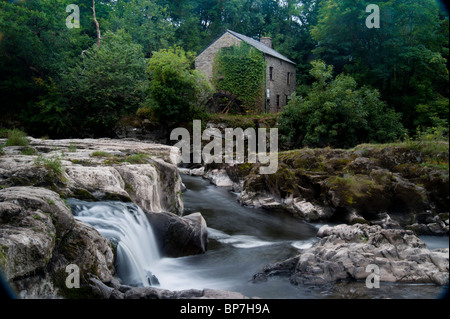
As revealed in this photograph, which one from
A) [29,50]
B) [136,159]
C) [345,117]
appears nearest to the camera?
[136,159]

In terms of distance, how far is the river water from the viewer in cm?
539

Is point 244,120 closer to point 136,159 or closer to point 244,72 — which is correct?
point 244,72

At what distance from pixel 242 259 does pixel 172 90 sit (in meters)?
16.9

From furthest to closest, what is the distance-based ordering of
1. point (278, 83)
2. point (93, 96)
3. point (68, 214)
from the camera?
point (278, 83)
point (93, 96)
point (68, 214)

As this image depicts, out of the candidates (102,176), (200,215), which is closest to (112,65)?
(200,215)

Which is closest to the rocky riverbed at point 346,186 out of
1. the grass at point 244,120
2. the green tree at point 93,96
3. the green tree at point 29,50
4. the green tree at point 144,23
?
the grass at point 244,120

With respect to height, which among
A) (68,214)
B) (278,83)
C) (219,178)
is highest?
(278,83)

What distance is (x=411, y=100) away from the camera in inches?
787

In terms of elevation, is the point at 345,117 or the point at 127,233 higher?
the point at 345,117

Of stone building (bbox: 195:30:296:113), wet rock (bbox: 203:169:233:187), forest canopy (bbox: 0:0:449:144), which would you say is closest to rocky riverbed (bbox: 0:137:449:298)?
wet rock (bbox: 203:169:233:187)

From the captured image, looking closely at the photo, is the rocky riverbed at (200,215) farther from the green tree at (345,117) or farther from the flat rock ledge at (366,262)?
the green tree at (345,117)

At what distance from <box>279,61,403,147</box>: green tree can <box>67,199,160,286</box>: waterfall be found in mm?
15294

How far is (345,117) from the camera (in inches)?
792

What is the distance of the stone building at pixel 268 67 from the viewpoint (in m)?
28.1
